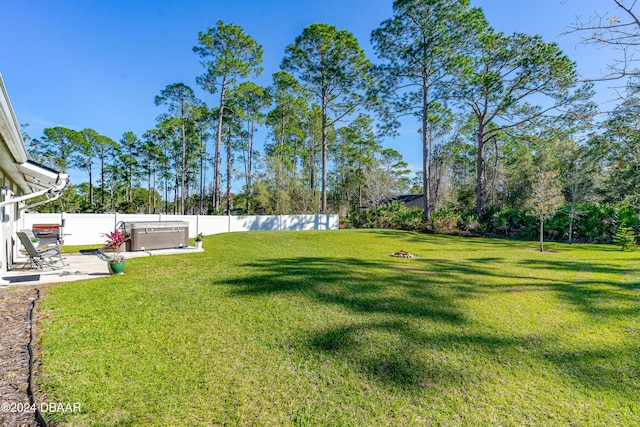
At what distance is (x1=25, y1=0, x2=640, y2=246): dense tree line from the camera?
53.7 feet

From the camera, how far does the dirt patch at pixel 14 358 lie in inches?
74.0

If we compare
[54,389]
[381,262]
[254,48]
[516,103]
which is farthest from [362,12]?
[54,389]

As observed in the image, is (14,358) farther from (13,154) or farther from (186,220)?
(186,220)

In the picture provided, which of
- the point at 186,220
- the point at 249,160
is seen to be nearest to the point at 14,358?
the point at 186,220

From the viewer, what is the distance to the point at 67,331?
3051 millimetres

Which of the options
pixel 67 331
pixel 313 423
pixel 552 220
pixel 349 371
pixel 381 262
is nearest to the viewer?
pixel 313 423

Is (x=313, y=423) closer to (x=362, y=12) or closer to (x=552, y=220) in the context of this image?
(x=552, y=220)

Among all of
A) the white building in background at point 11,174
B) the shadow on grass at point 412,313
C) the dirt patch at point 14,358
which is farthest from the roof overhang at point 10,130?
the shadow on grass at point 412,313

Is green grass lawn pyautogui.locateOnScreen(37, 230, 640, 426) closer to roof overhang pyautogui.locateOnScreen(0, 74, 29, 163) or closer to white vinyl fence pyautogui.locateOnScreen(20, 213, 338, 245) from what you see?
roof overhang pyautogui.locateOnScreen(0, 74, 29, 163)

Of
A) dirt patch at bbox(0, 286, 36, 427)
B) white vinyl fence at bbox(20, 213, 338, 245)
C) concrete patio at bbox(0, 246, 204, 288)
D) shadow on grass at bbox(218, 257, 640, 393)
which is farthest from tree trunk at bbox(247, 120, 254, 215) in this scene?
dirt patch at bbox(0, 286, 36, 427)

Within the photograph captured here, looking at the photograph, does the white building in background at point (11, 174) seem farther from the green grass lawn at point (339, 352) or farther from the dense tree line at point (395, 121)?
the dense tree line at point (395, 121)

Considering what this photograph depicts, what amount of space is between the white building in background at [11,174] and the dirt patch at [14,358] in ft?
5.98

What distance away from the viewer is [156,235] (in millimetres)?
9086

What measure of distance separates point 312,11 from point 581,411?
892 inches
